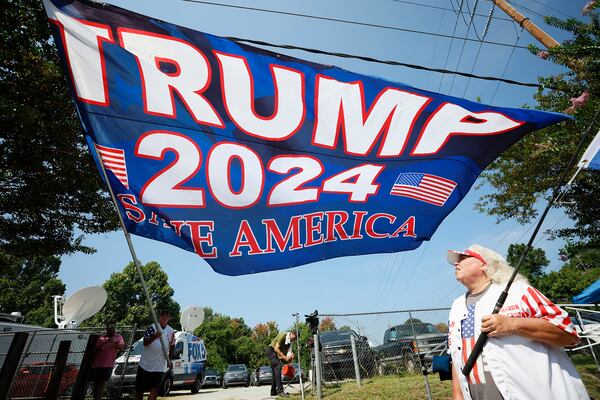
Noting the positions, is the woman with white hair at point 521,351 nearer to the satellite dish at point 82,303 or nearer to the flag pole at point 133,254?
the flag pole at point 133,254

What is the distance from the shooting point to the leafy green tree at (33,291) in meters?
45.2

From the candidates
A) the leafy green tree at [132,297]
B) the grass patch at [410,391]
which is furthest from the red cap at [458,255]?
the leafy green tree at [132,297]

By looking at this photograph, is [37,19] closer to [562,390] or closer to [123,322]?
[562,390]

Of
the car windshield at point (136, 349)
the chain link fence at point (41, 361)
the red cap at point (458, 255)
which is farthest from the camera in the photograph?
the car windshield at point (136, 349)

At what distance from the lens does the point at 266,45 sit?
333cm

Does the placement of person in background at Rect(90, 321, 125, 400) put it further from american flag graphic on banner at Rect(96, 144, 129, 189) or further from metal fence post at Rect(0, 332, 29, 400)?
american flag graphic on banner at Rect(96, 144, 129, 189)

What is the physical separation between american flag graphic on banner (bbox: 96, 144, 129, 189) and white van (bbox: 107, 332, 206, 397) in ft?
31.3

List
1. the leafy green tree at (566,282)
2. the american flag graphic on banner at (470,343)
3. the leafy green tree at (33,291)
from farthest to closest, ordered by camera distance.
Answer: the leafy green tree at (33,291) < the leafy green tree at (566,282) < the american flag graphic on banner at (470,343)

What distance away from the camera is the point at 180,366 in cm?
1223

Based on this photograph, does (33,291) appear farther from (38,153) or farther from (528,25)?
(528,25)

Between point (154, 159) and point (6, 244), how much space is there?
9938mm

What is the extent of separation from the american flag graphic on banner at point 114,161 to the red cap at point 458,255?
8.38 feet

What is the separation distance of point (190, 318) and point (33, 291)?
50.3 meters

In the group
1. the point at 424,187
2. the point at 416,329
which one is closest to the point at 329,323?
the point at 416,329
